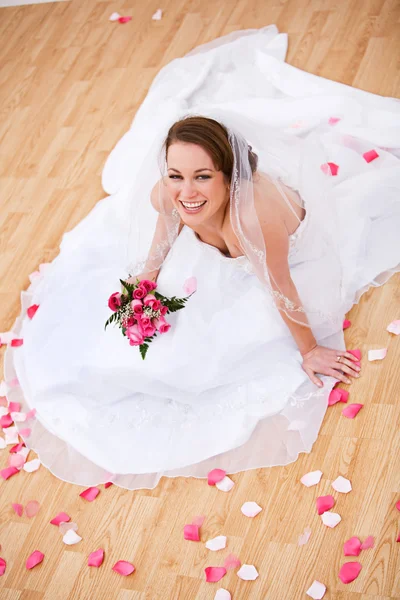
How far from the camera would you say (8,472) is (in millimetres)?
2842

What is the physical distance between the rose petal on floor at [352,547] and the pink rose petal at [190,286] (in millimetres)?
1055

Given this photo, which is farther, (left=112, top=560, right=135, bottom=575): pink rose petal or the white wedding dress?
the white wedding dress

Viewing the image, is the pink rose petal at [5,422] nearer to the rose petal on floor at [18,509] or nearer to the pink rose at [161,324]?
the rose petal on floor at [18,509]

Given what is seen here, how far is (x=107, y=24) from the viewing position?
487 centimetres

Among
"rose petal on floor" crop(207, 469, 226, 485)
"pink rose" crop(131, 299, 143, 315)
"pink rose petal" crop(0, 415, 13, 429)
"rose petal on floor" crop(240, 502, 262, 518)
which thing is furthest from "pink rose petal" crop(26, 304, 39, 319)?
"rose petal on floor" crop(240, 502, 262, 518)

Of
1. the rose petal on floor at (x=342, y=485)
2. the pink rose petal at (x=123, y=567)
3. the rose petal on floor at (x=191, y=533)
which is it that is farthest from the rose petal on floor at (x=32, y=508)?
the rose petal on floor at (x=342, y=485)

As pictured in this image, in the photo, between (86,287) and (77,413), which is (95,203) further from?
(77,413)

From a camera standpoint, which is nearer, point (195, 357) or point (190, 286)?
point (195, 357)

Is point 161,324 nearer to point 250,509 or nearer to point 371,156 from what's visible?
point 250,509

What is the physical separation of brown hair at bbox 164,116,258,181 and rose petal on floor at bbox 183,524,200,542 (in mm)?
1124

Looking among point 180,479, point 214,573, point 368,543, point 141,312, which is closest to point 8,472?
point 180,479

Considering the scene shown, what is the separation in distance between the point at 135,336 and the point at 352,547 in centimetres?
100

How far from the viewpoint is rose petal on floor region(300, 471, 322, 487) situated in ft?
8.23

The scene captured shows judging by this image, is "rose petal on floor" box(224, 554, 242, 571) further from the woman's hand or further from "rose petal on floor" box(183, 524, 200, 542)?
the woman's hand
